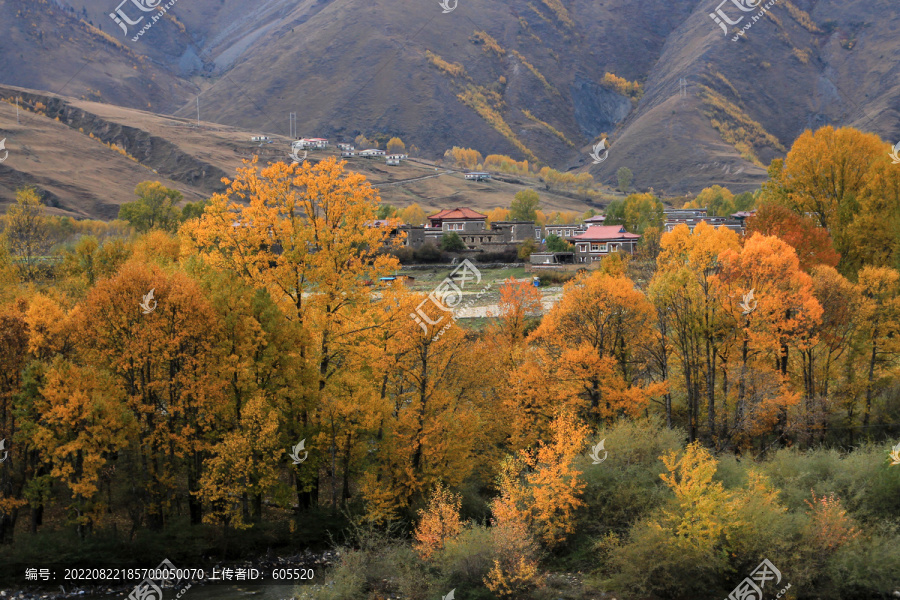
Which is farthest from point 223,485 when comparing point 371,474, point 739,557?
point 739,557

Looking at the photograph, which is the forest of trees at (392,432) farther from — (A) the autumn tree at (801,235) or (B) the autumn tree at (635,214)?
(B) the autumn tree at (635,214)

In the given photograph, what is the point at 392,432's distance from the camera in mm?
31328

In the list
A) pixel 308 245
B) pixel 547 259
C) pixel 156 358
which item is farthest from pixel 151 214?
pixel 308 245

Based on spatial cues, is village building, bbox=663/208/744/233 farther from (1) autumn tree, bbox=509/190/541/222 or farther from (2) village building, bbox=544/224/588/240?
(1) autumn tree, bbox=509/190/541/222

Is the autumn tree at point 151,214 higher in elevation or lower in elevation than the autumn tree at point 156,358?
higher

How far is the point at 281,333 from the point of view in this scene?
2838cm

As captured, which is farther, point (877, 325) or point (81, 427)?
point (877, 325)

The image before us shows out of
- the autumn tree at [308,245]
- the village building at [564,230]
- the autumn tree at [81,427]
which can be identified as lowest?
the autumn tree at [81,427]

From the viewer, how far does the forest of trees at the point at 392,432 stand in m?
25.9

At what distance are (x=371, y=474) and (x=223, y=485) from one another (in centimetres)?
595

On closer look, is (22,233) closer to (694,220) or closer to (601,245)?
(601,245)

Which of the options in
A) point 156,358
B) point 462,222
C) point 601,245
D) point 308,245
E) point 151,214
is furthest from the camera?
point 462,222

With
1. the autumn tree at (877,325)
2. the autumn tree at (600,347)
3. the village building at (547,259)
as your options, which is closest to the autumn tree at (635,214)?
the village building at (547,259)

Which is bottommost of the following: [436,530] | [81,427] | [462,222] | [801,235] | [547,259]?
[436,530]
